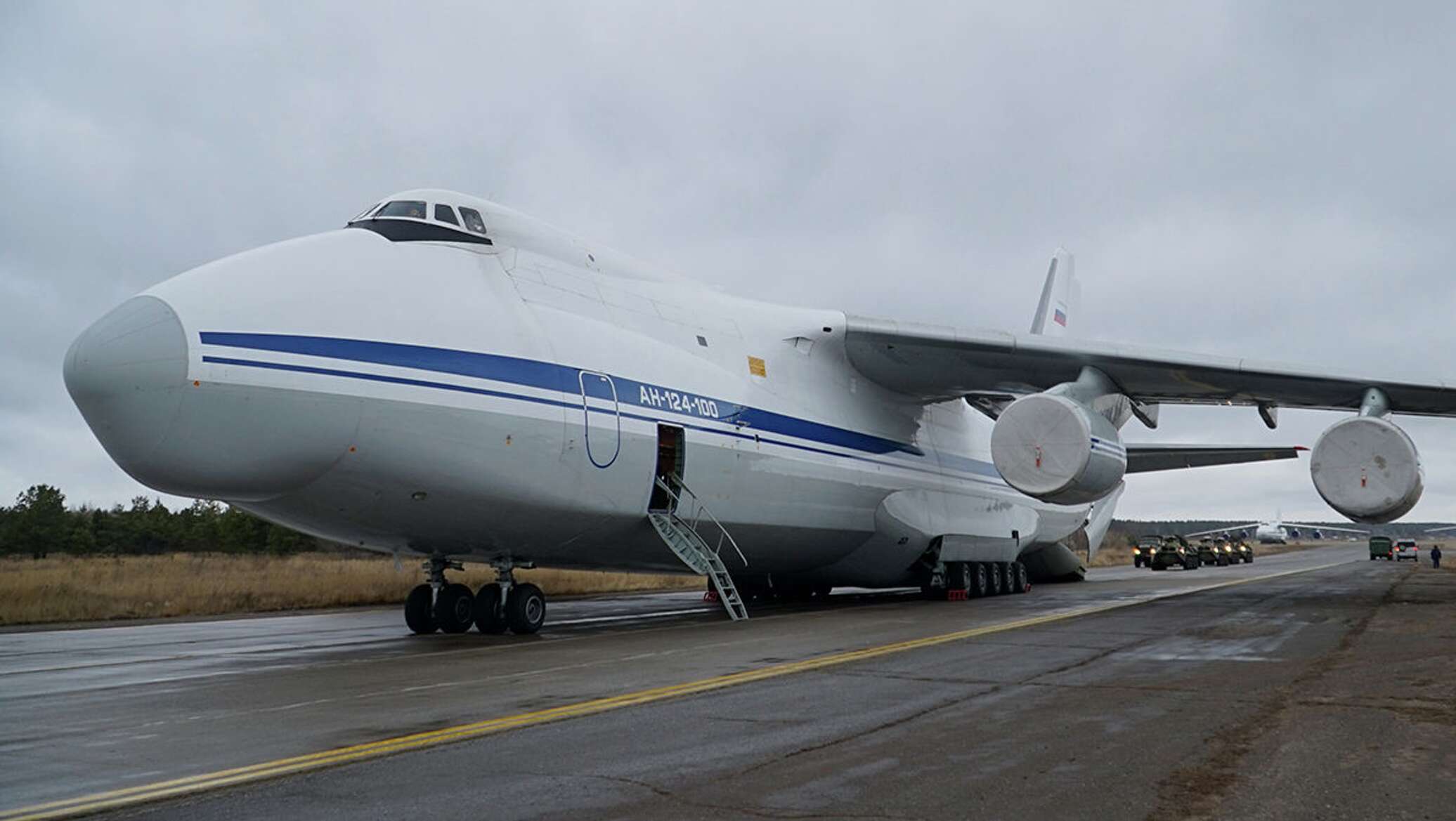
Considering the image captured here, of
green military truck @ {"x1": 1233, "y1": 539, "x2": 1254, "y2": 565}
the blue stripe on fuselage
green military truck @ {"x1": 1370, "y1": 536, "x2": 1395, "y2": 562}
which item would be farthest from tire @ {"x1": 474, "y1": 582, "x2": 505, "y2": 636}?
green military truck @ {"x1": 1370, "y1": 536, "x2": 1395, "y2": 562}

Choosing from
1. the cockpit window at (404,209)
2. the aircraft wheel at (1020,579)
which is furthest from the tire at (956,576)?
the cockpit window at (404,209)

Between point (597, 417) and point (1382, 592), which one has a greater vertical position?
point (597, 417)

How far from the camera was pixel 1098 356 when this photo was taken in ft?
51.8

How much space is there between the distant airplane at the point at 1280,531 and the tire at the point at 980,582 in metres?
43.5

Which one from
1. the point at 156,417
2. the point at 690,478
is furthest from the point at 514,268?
the point at 156,417

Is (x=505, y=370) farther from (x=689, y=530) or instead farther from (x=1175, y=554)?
(x=1175, y=554)

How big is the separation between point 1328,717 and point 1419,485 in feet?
29.7

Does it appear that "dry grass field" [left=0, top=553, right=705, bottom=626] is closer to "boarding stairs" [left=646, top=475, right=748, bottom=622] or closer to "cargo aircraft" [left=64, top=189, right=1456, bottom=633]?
"cargo aircraft" [left=64, top=189, right=1456, bottom=633]

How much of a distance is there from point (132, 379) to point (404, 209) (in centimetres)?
375

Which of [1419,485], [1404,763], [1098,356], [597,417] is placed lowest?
[1404,763]

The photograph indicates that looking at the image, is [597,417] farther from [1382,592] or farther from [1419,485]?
[1382,592]

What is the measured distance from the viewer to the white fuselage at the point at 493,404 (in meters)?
9.49

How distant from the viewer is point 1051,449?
49.3 feet

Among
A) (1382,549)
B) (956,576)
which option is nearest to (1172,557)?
(1382,549)
